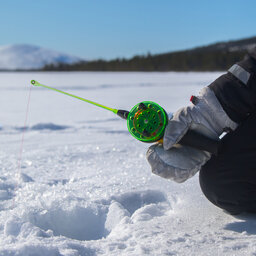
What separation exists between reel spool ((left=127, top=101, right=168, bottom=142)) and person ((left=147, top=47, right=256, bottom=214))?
0.12 ft

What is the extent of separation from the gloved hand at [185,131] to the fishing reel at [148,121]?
0.04 meters

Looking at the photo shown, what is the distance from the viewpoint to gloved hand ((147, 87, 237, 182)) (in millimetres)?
1493

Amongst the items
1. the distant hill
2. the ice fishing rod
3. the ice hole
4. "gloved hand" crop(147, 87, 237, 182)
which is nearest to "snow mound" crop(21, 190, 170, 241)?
the ice hole

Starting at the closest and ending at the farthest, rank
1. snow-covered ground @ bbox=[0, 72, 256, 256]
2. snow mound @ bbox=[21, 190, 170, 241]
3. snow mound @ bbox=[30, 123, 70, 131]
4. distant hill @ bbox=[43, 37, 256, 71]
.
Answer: snow-covered ground @ bbox=[0, 72, 256, 256], snow mound @ bbox=[21, 190, 170, 241], snow mound @ bbox=[30, 123, 70, 131], distant hill @ bbox=[43, 37, 256, 71]

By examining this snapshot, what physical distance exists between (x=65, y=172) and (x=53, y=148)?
812mm

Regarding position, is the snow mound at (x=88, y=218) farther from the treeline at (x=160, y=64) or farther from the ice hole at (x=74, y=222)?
the treeline at (x=160, y=64)

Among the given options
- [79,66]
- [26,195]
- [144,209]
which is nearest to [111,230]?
[144,209]

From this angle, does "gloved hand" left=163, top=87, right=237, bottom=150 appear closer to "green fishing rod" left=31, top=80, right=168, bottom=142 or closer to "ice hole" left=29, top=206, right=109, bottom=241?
"green fishing rod" left=31, top=80, right=168, bottom=142

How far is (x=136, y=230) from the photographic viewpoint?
4.92 ft

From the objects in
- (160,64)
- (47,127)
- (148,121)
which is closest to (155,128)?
(148,121)

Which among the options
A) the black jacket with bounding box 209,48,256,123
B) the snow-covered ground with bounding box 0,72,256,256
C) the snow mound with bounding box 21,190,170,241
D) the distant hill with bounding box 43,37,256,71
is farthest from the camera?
the distant hill with bounding box 43,37,256,71

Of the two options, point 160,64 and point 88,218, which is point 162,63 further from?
point 88,218

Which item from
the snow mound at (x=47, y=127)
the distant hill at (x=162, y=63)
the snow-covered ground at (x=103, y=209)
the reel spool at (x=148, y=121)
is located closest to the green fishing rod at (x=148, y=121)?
the reel spool at (x=148, y=121)

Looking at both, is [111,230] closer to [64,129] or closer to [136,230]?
[136,230]
